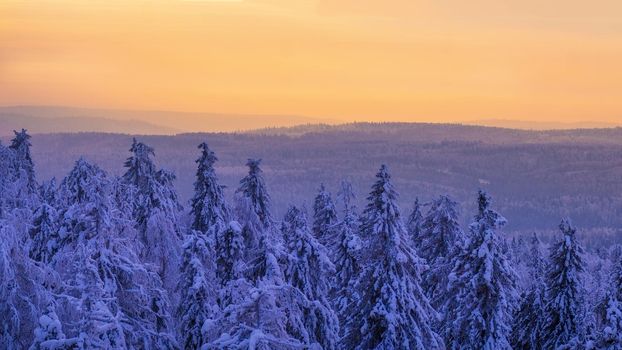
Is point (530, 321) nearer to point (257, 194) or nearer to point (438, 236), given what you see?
point (438, 236)

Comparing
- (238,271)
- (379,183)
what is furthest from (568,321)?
(238,271)

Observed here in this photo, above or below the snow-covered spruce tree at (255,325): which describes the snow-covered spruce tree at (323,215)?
below

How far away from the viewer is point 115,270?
23094 millimetres

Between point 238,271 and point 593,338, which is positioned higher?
point 238,271

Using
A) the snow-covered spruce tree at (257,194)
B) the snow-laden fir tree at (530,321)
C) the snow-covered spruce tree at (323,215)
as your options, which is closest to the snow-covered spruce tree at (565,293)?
the snow-laden fir tree at (530,321)

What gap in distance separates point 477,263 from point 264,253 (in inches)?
475

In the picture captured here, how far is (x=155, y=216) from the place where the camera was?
35.1 m

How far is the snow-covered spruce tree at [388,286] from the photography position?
30047mm

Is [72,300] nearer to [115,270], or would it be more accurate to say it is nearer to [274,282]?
[115,270]

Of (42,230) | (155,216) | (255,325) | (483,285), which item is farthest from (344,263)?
(255,325)

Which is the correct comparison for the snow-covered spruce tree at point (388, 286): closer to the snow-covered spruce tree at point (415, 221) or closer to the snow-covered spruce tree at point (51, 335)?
the snow-covered spruce tree at point (51, 335)

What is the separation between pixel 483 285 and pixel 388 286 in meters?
6.69

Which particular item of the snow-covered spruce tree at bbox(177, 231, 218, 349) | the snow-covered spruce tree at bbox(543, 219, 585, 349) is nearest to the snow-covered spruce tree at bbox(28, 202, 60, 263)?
the snow-covered spruce tree at bbox(177, 231, 218, 349)

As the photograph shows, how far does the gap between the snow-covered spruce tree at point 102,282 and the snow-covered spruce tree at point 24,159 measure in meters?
21.4
